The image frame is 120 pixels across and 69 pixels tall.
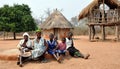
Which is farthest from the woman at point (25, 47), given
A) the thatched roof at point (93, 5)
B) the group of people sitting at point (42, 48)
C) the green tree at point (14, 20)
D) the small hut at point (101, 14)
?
the green tree at point (14, 20)

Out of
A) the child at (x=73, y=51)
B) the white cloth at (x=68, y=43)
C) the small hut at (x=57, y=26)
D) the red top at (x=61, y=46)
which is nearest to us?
the red top at (x=61, y=46)

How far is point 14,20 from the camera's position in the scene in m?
35.9

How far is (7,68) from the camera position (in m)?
8.96

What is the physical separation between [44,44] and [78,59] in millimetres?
1376

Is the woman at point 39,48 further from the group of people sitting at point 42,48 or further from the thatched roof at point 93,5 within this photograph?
the thatched roof at point 93,5

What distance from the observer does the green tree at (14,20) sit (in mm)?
34812

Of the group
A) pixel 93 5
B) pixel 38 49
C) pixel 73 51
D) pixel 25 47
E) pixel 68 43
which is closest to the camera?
pixel 38 49

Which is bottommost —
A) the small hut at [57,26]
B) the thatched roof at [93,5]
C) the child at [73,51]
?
the child at [73,51]

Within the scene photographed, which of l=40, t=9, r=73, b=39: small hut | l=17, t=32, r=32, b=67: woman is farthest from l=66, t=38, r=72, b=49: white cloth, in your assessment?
l=40, t=9, r=73, b=39: small hut

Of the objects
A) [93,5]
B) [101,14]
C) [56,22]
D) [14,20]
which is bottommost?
[56,22]

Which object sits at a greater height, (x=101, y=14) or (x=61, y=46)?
(x=101, y=14)

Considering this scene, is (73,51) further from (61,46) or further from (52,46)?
(52,46)

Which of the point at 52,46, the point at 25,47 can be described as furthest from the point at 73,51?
the point at 25,47

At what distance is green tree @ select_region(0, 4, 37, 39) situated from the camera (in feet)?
114
